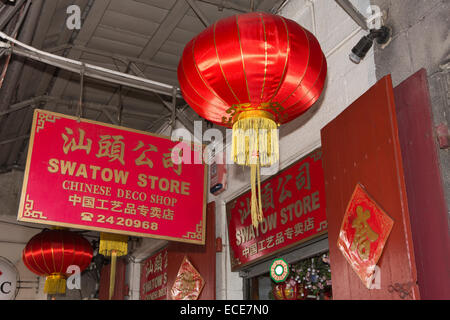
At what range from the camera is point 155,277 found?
7.31m

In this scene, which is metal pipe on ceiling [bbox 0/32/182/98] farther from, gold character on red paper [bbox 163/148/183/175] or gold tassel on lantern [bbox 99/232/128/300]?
gold tassel on lantern [bbox 99/232/128/300]

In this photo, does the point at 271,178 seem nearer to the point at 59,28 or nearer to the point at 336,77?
the point at 336,77

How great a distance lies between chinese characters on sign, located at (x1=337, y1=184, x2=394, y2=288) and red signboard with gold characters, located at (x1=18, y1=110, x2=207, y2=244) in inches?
67.4

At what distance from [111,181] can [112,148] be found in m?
0.33

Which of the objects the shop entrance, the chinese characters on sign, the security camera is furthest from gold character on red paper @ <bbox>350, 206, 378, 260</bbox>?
the security camera

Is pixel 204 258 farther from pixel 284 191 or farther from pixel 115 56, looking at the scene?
pixel 115 56

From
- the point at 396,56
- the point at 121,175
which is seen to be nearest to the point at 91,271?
the point at 121,175

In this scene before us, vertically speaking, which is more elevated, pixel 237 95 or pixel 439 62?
pixel 439 62

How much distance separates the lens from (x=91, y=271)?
9.80 metres

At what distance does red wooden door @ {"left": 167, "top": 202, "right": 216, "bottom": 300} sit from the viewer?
18.6 feet

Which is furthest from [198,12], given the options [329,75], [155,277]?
[155,277]

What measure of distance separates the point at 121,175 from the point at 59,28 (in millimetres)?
2110
